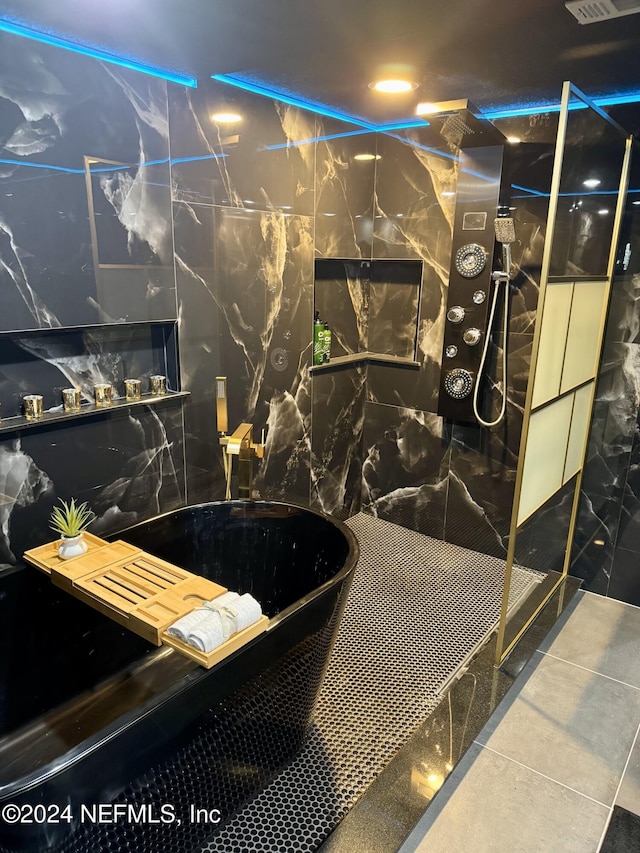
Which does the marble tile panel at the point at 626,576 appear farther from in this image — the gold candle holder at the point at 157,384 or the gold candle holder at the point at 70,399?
the gold candle holder at the point at 70,399

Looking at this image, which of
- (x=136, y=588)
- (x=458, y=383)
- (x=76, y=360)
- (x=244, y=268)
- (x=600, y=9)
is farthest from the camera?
(x=458, y=383)

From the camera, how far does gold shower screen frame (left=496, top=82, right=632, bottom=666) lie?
2.02 meters

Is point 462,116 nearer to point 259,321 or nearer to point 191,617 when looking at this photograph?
point 259,321

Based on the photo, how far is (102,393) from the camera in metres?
2.47

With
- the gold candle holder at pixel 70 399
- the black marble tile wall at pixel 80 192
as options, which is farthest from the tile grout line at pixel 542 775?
the black marble tile wall at pixel 80 192

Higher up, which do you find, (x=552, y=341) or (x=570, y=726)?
(x=552, y=341)

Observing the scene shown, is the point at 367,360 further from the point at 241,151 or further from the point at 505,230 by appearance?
the point at 241,151

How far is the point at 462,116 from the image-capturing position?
2.61m

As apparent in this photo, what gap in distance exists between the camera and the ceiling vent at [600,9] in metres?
1.68

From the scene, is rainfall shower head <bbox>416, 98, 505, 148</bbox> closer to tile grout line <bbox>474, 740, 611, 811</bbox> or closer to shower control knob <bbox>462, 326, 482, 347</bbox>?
shower control knob <bbox>462, 326, 482, 347</bbox>

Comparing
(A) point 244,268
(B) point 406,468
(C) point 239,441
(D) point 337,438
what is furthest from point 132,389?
(B) point 406,468

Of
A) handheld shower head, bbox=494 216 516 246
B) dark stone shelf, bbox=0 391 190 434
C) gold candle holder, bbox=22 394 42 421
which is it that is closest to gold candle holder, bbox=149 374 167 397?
dark stone shelf, bbox=0 391 190 434

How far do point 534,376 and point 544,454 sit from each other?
49cm

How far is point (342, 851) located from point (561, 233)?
2208 mm
